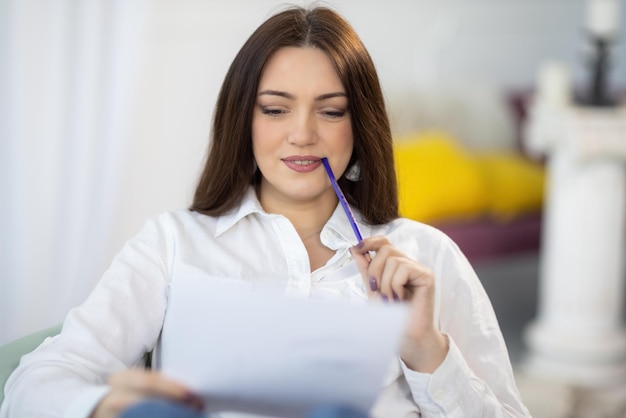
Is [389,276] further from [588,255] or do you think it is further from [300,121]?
[588,255]

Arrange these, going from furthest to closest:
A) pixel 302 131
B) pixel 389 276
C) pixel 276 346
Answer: pixel 302 131, pixel 389 276, pixel 276 346

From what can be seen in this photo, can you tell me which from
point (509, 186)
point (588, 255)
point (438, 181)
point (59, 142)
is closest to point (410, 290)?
point (59, 142)

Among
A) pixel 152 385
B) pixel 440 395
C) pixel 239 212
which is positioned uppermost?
pixel 239 212

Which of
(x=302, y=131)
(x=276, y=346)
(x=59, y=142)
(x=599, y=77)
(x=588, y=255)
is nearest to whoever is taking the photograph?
(x=276, y=346)

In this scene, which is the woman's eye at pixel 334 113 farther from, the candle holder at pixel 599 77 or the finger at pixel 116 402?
the candle holder at pixel 599 77

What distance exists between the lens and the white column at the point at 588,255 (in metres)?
3.07

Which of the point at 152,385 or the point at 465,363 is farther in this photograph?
the point at 465,363

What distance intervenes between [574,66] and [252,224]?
373cm

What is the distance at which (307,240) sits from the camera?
1.44 m

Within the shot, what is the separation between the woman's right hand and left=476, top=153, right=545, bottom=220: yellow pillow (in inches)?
109

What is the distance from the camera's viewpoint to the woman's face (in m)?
1.35

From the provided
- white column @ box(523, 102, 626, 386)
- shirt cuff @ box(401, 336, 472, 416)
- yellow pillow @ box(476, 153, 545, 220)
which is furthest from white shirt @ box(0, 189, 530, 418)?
yellow pillow @ box(476, 153, 545, 220)

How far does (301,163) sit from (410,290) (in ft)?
0.94

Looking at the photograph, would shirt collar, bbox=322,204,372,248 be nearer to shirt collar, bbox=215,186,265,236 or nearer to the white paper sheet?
shirt collar, bbox=215,186,265,236
